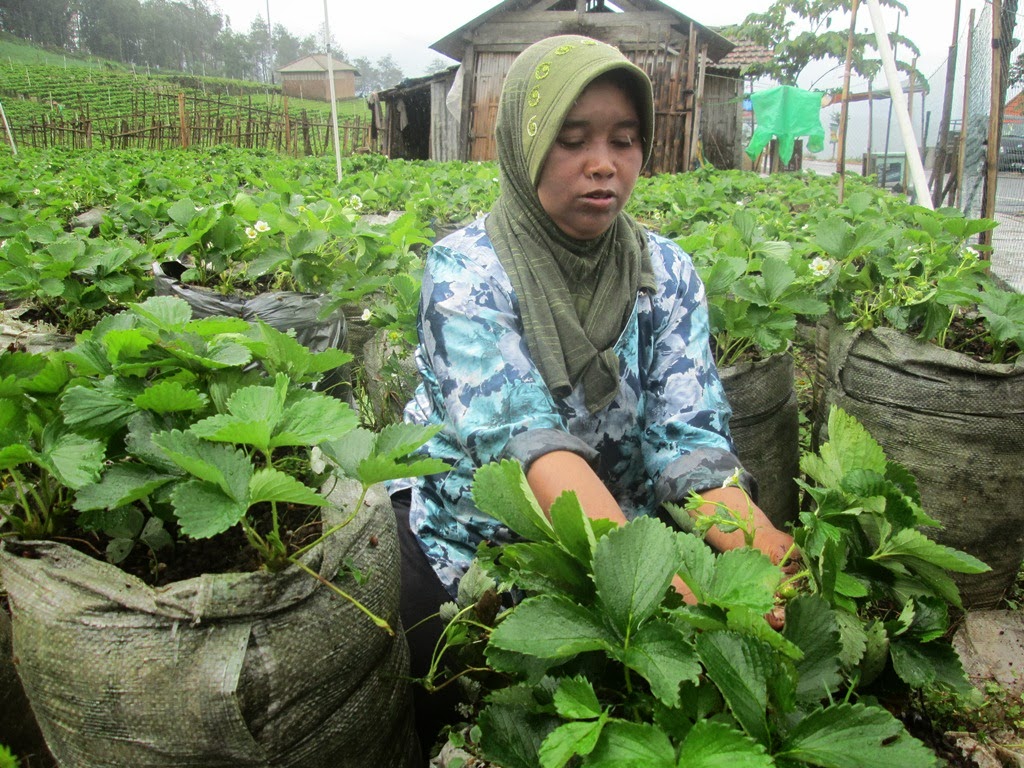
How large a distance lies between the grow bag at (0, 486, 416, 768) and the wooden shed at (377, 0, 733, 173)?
42.2ft

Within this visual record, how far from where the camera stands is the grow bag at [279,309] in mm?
2254

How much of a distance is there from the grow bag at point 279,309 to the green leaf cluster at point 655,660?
165 centimetres

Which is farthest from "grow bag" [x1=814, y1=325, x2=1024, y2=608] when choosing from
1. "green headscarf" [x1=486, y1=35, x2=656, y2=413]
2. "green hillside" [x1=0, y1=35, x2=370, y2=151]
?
"green hillside" [x1=0, y1=35, x2=370, y2=151]

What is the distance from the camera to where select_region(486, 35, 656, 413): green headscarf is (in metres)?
1.38

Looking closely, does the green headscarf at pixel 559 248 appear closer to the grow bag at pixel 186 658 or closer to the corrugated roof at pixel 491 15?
the grow bag at pixel 186 658

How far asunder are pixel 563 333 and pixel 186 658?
885mm

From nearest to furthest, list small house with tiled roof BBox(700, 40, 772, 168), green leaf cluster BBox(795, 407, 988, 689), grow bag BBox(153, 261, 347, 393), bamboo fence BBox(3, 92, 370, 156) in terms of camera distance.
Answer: green leaf cluster BBox(795, 407, 988, 689), grow bag BBox(153, 261, 347, 393), small house with tiled roof BBox(700, 40, 772, 168), bamboo fence BBox(3, 92, 370, 156)

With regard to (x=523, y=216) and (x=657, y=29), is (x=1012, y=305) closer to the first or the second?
(x=523, y=216)

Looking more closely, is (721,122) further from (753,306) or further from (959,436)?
(959,436)

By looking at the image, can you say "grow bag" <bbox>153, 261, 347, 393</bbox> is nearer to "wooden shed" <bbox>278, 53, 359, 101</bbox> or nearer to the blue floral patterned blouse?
the blue floral patterned blouse

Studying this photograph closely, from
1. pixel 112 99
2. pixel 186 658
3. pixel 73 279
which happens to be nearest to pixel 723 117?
pixel 73 279

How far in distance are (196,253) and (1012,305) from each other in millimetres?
2375

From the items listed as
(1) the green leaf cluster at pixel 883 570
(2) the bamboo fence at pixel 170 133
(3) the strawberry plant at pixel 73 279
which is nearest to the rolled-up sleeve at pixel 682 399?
(1) the green leaf cluster at pixel 883 570

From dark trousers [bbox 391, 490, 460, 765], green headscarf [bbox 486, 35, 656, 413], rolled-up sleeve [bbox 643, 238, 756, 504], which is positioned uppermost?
green headscarf [bbox 486, 35, 656, 413]
